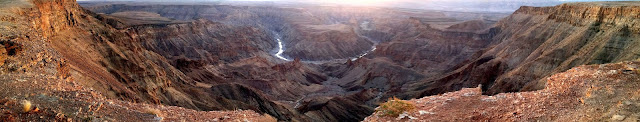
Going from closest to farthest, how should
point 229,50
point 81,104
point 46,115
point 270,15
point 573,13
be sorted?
1. point 46,115
2. point 81,104
3. point 573,13
4. point 229,50
5. point 270,15

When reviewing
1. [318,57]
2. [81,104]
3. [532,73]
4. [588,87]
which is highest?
[588,87]

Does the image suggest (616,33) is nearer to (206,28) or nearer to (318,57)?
(318,57)

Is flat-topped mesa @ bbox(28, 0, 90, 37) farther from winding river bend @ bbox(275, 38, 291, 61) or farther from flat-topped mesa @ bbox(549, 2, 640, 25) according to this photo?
winding river bend @ bbox(275, 38, 291, 61)

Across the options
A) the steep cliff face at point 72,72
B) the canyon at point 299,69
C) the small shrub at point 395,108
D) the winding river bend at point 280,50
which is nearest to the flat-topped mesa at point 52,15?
the steep cliff face at point 72,72

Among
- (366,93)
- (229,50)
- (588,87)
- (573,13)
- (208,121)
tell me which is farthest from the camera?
(229,50)

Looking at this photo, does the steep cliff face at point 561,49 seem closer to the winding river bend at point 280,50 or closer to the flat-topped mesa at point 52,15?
the flat-topped mesa at point 52,15

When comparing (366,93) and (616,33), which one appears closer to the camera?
(616,33)

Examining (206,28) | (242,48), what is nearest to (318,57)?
(242,48)
